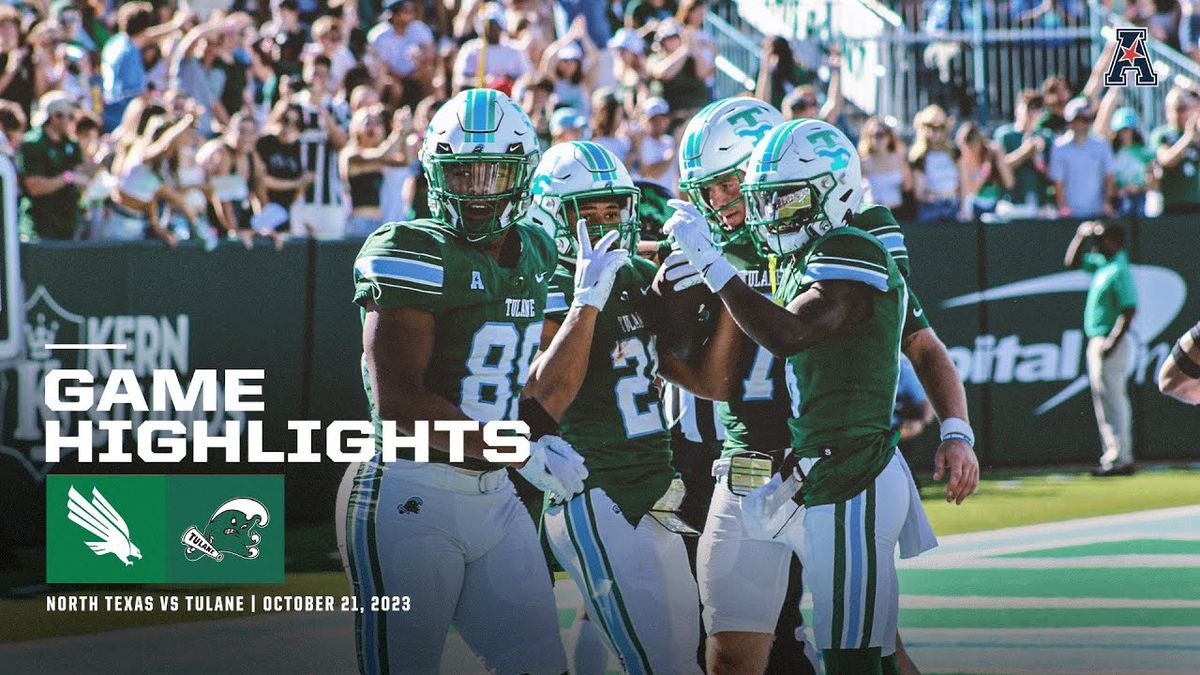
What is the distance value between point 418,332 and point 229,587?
76 cm

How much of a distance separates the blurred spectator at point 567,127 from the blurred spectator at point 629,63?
42.3 inches

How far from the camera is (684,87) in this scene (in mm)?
5180

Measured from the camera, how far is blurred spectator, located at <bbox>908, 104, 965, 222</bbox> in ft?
16.9

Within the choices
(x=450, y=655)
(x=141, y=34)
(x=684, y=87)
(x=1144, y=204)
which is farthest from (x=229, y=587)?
(x=141, y=34)

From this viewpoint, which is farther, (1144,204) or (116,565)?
(1144,204)

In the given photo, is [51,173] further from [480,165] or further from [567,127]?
[480,165]

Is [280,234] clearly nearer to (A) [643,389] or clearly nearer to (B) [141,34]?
(A) [643,389]

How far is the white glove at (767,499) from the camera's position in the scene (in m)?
3.62

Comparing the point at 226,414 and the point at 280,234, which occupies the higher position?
the point at 280,234

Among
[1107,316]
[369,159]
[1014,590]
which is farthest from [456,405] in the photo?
[1107,316]

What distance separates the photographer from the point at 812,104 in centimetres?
421

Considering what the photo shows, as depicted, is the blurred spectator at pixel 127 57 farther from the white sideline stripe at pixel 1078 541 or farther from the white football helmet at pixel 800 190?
the white sideline stripe at pixel 1078 541

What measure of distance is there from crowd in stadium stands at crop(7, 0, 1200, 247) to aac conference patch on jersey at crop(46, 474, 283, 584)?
732 millimetres

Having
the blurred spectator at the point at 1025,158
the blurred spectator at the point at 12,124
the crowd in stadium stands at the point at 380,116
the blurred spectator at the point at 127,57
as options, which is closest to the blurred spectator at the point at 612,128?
the crowd in stadium stands at the point at 380,116
